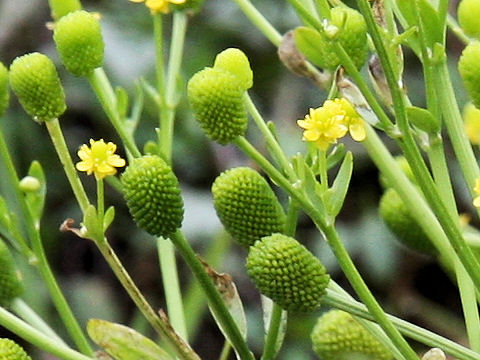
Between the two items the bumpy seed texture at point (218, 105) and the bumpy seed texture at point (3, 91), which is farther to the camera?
the bumpy seed texture at point (3, 91)

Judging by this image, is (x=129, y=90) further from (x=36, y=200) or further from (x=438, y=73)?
(x=438, y=73)

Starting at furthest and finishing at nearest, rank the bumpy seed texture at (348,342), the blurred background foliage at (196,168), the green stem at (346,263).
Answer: the blurred background foliage at (196,168) → the bumpy seed texture at (348,342) → the green stem at (346,263)

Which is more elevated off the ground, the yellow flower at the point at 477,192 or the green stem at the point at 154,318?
the yellow flower at the point at 477,192

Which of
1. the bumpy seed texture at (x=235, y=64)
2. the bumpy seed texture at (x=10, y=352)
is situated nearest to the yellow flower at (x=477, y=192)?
the bumpy seed texture at (x=235, y=64)

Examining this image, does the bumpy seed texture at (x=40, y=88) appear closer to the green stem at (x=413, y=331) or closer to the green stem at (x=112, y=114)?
the green stem at (x=112, y=114)

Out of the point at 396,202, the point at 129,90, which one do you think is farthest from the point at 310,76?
the point at 129,90

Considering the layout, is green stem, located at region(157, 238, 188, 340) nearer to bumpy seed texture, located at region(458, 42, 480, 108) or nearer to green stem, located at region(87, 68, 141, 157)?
green stem, located at region(87, 68, 141, 157)
